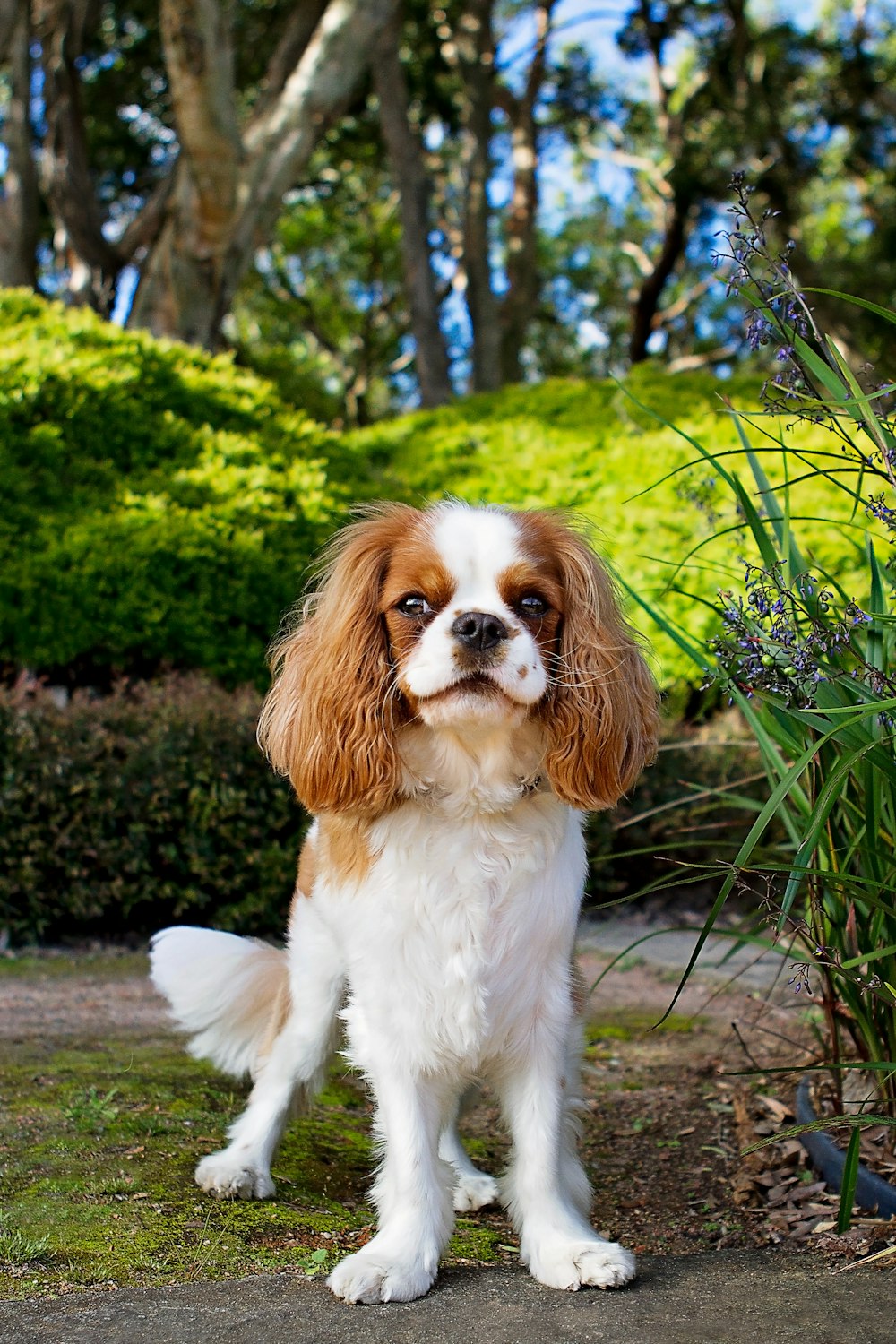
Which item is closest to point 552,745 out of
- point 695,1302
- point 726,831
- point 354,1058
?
point 354,1058

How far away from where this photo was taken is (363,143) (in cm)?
1977

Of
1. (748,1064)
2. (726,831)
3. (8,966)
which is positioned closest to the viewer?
(748,1064)

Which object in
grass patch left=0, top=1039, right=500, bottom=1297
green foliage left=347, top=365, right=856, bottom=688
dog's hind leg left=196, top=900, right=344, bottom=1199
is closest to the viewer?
grass patch left=0, top=1039, right=500, bottom=1297

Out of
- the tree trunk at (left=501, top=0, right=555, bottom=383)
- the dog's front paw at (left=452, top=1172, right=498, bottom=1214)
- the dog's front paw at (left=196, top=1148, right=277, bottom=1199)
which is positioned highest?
the tree trunk at (left=501, top=0, right=555, bottom=383)

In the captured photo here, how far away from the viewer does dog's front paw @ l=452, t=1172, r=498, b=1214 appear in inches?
117

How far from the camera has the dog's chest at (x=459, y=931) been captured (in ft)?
8.07

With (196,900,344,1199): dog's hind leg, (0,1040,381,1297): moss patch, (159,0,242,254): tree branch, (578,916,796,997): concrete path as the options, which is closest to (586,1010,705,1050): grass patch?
(578,916,796,997): concrete path

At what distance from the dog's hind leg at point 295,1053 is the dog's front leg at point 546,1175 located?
1.68 feet

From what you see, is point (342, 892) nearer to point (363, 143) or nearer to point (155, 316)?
point (155, 316)

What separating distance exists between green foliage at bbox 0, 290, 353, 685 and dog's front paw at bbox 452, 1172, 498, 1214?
3.81m

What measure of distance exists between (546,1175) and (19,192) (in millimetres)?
12237

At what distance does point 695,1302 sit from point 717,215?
66.4 feet

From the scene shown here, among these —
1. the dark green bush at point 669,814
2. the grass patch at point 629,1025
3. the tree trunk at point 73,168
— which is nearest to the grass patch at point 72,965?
the grass patch at point 629,1025

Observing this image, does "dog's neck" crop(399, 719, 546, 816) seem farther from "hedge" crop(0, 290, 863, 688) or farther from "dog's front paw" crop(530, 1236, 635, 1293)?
"hedge" crop(0, 290, 863, 688)
